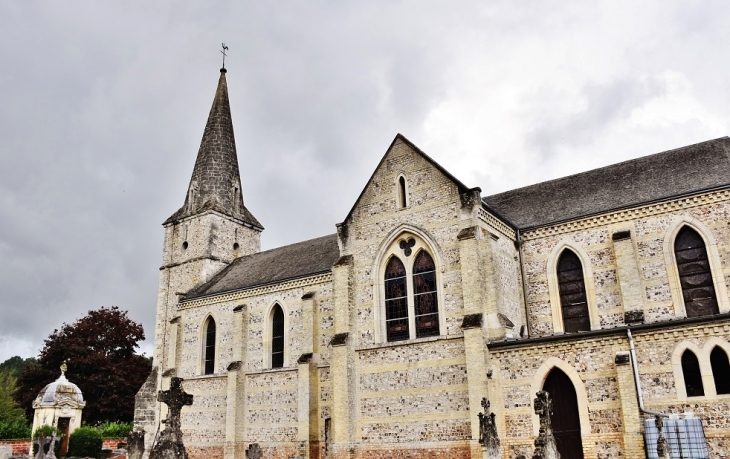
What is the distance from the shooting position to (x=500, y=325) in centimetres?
2031

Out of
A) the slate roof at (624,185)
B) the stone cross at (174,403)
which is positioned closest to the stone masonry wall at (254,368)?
the slate roof at (624,185)

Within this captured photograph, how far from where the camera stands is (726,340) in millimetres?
16875

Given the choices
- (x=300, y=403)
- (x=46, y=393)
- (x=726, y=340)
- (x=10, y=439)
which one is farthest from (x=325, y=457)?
(x=10, y=439)

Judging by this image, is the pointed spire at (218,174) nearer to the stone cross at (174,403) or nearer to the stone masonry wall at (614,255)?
the stone masonry wall at (614,255)

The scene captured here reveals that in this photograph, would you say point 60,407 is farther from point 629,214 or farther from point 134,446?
point 629,214

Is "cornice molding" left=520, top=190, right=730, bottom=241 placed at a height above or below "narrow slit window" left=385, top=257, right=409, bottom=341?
above

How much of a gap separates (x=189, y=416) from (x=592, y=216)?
22665mm

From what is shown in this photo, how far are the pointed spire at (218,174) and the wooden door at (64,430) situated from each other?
1388cm

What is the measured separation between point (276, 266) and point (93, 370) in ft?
66.3

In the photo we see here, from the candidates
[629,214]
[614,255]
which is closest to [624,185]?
[629,214]

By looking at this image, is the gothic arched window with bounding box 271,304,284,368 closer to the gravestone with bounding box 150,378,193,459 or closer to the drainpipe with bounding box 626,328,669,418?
the drainpipe with bounding box 626,328,669,418

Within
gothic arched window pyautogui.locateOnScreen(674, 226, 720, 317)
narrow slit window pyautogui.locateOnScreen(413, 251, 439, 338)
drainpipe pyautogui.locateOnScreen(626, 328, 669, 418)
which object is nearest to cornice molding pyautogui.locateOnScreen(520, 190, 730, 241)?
gothic arched window pyautogui.locateOnScreen(674, 226, 720, 317)

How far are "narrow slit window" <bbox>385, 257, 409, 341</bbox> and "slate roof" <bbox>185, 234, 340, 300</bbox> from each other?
6.02 meters

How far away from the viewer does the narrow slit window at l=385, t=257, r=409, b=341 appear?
22797 mm
